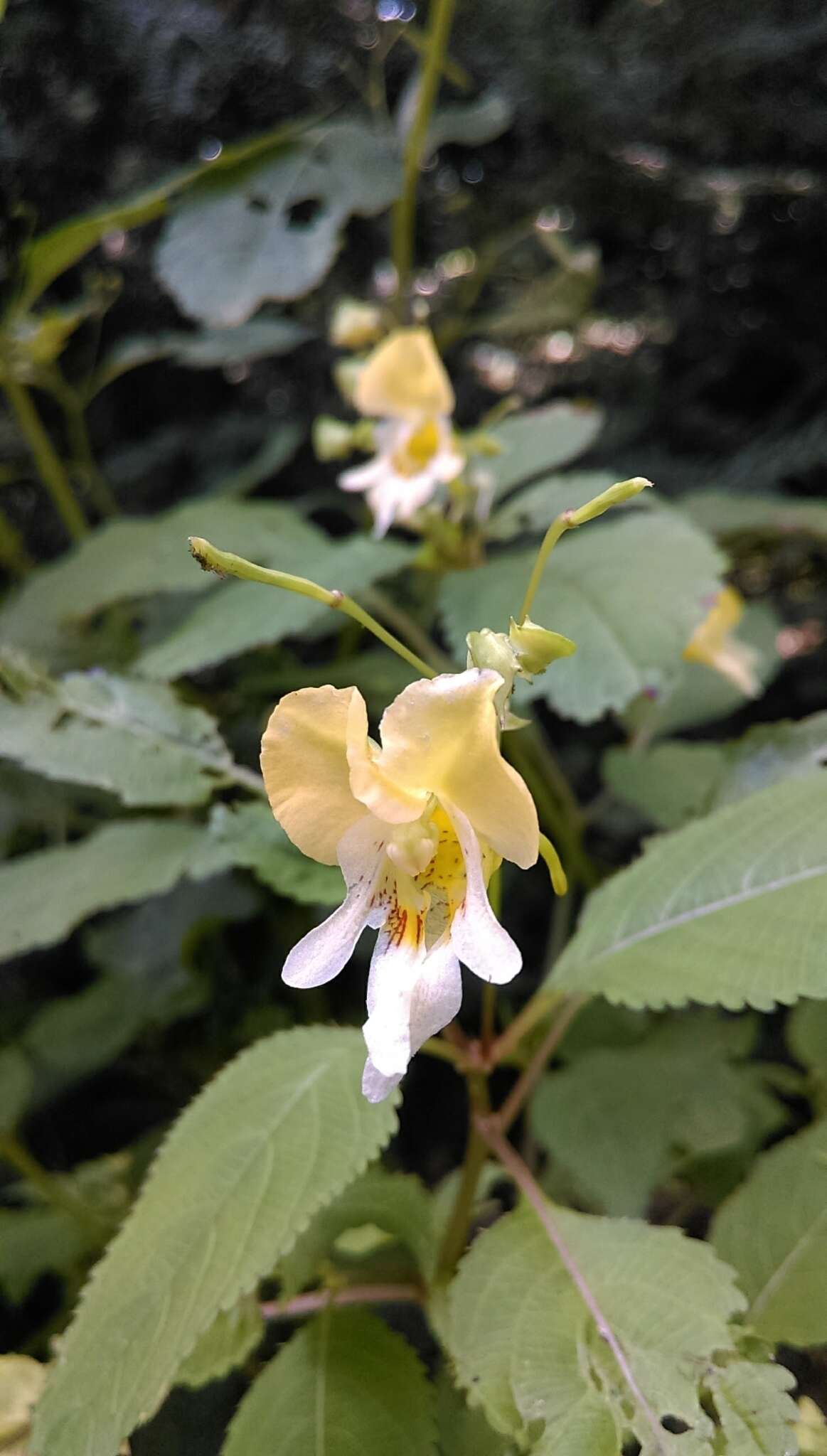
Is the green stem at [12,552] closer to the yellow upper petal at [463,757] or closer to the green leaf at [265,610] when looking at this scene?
the green leaf at [265,610]

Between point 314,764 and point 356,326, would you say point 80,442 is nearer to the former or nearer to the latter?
point 356,326

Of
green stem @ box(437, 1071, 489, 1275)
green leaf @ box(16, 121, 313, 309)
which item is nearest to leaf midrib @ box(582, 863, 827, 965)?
green stem @ box(437, 1071, 489, 1275)

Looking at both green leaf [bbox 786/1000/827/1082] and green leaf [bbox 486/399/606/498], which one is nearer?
green leaf [bbox 786/1000/827/1082]

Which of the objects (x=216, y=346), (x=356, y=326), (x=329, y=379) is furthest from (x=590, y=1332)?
(x=329, y=379)

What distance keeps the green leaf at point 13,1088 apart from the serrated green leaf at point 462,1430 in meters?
0.52

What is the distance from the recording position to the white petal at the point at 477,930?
40cm

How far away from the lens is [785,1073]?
37.1 inches

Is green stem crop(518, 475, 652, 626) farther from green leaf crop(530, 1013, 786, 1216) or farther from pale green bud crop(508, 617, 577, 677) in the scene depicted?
green leaf crop(530, 1013, 786, 1216)

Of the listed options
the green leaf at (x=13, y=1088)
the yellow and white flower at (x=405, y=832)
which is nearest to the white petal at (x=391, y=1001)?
the yellow and white flower at (x=405, y=832)

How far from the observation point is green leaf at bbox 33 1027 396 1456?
48cm

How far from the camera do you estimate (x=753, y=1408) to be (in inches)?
18.3

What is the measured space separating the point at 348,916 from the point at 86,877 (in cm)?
41

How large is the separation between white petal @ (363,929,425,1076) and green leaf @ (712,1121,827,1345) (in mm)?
336

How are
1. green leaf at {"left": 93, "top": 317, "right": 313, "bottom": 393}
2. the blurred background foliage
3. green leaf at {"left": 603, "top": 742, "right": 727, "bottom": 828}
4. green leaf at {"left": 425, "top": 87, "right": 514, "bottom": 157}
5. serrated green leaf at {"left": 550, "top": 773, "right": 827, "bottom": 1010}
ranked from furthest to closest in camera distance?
green leaf at {"left": 93, "top": 317, "right": 313, "bottom": 393}
green leaf at {"left": 425, "top": 87, "right": 514, "bottom": 157}
the blurred background foliage
green leaf at {"left": 603, "top": 742, "right": 727, "bottom": 828}
serrated green leaf at {"left": 550, "top": 773, "right": 827, "bottom": 1010}
